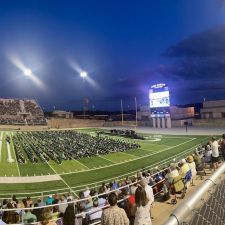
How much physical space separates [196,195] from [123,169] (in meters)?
32.0

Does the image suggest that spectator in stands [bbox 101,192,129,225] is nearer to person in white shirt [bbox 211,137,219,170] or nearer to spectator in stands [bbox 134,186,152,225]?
spectator in stands [bbox 134,186,152,225]

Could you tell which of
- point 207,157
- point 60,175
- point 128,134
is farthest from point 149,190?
point 128,134

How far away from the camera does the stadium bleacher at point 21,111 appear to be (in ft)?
364

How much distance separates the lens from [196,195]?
135 inches

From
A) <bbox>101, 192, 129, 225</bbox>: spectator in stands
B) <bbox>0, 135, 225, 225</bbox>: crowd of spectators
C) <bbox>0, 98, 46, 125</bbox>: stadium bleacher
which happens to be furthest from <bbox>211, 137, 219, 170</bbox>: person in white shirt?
<bbox>0, 98, 46, 125</bbox>: stadium bleacher

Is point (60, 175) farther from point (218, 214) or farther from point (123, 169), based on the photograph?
point (218, 214)

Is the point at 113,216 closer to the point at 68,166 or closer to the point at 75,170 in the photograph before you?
the point at 75,170

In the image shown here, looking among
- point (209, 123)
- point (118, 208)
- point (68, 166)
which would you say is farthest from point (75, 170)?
point (209, 123)

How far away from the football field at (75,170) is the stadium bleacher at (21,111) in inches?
2519

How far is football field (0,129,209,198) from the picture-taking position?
90.8ft

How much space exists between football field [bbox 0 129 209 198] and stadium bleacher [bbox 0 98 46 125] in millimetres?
63991

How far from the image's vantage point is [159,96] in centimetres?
7650

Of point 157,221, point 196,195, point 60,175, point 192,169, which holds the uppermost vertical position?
point 196,195

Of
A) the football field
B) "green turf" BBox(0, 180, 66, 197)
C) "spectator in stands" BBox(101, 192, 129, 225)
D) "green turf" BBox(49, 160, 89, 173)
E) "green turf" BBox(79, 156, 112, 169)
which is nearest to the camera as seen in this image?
"spectator in stands" BBox(101, 192, 129, 225)
